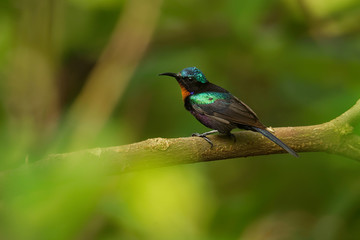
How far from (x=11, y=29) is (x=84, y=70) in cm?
126

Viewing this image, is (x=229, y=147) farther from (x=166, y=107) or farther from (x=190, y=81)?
(x=166, y=107)

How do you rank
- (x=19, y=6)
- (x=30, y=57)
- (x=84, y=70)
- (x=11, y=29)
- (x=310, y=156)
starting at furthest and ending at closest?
(x=84, y=70) < (x=310, y=156) < (x=11, y=29) < (x=19, y=6) < (x=30, y=57)

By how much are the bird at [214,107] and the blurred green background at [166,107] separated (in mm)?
385

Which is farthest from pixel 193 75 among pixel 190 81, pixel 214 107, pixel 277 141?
pixel 277 141

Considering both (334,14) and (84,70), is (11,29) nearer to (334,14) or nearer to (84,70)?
(84,70)

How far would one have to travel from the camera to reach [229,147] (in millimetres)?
2852

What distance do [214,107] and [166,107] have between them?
6.04ft

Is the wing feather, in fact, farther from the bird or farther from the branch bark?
the branch bark

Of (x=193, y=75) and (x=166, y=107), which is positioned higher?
(x=193, y=75)

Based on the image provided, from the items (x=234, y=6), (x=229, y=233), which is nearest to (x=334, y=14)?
(x=234, y=6)

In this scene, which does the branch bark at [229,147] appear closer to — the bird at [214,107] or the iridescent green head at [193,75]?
the bird at [214,107]

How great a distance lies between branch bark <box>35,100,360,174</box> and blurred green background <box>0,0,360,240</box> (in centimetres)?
10

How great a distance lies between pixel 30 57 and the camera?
136 inches

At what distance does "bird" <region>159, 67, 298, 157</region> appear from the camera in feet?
10.8
